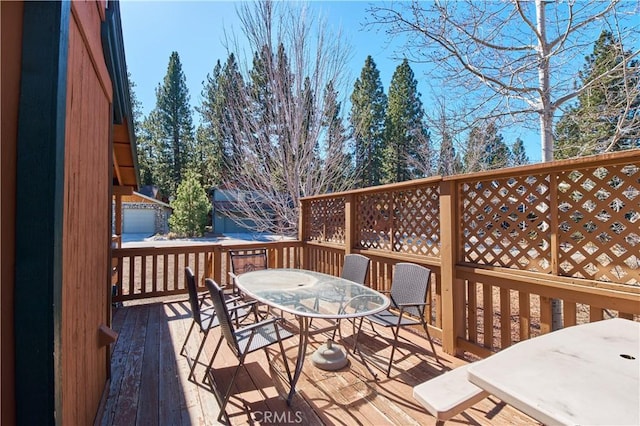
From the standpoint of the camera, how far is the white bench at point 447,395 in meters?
1.29

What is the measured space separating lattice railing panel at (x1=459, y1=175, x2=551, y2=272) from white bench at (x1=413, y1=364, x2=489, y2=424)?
1507mm

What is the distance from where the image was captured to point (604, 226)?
209 cm

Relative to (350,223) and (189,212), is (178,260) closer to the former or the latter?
(350,223)

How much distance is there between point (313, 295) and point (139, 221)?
2407 cm

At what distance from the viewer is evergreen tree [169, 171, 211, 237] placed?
18250 millimetres

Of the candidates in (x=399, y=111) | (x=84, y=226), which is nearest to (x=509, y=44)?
(x=84, y=226)

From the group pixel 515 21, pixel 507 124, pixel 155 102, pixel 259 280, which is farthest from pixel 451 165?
pixel 155 102

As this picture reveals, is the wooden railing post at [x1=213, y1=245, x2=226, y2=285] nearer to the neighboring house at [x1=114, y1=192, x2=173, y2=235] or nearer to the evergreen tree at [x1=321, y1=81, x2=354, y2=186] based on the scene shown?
the evergreen tree at [x1=321, y1=81, x2=354, y2=186]

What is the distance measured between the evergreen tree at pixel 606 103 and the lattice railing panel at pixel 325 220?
3501 millimetres

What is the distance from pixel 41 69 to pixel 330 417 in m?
2.39

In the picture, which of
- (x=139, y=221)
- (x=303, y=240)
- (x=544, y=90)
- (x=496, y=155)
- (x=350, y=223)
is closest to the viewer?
(x=544, y=90)

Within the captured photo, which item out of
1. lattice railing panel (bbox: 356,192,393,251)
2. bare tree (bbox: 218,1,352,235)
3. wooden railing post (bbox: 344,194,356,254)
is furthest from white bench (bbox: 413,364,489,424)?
bare tree (bbox: 218,1,352,235)

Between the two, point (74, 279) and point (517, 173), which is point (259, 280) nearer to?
point (74, 279)

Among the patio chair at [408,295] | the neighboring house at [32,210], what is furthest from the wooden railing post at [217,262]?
the neighboring house at [32,210]
